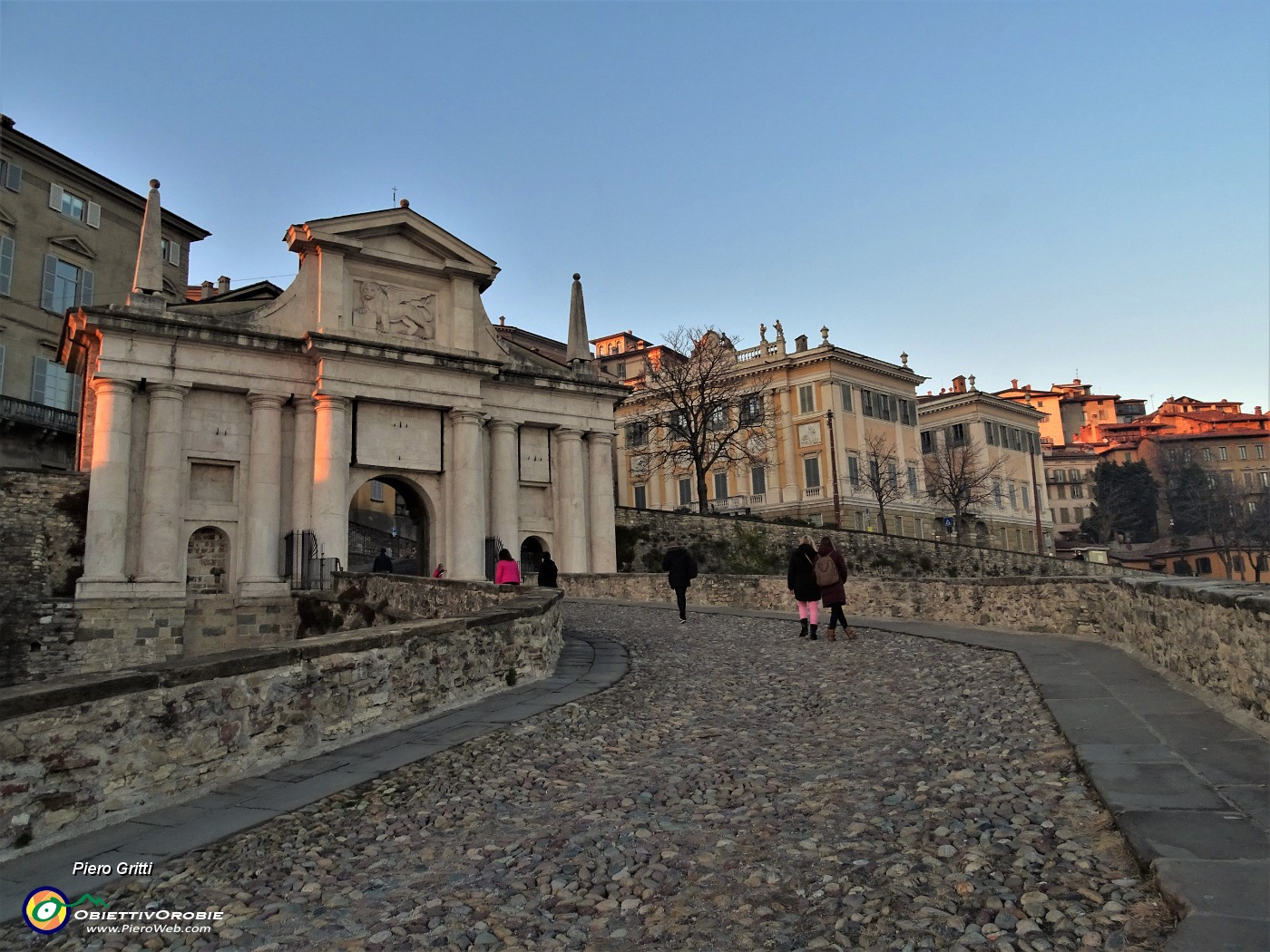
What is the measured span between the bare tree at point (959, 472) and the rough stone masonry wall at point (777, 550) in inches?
440

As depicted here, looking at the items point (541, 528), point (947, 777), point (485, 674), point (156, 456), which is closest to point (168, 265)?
point (156, 456)

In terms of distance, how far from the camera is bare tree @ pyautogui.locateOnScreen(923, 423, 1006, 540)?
53594mm

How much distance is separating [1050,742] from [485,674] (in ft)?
19.8

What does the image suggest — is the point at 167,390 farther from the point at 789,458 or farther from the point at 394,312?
the point at 789,458

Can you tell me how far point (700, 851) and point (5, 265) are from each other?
40628mm

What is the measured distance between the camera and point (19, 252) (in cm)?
3422

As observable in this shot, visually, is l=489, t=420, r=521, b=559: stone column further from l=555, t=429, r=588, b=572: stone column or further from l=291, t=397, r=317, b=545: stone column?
l=291, t=397, r=317, b=545: stone column

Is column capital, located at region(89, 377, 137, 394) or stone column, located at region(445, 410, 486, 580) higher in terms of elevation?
column capital, located at region(89, 377, 137, 394)

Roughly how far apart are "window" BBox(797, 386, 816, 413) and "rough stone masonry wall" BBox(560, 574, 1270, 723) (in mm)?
27778

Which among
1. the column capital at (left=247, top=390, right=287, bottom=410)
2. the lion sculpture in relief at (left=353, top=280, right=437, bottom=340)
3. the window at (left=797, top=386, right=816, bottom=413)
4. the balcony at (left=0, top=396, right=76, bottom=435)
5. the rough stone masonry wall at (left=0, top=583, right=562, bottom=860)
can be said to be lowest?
the rough stone masonry wall at (left=0, top=583, right=562, bottom=860)

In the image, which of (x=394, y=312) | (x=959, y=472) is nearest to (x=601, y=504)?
(x=394, y=312)

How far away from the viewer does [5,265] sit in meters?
33.7

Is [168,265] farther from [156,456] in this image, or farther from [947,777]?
[947,777]

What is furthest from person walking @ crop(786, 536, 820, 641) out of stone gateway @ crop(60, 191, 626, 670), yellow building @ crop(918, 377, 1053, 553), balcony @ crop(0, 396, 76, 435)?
yellow building @ crop(918, 377, 1053, 553)
